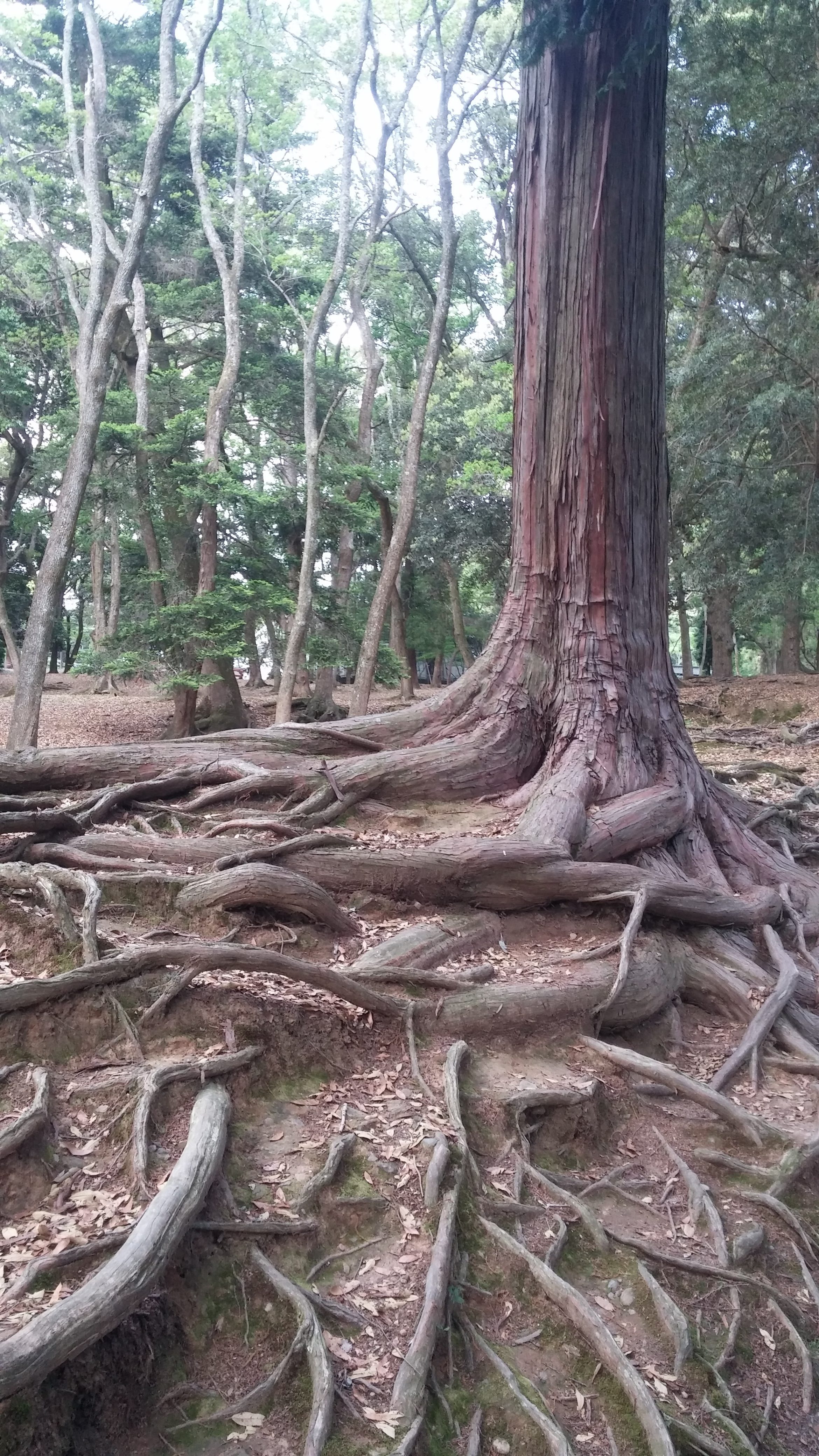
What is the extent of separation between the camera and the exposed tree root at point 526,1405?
2547 millimetres

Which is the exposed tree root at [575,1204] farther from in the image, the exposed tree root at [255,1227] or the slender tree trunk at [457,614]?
the slender tree trunk at [457,614]

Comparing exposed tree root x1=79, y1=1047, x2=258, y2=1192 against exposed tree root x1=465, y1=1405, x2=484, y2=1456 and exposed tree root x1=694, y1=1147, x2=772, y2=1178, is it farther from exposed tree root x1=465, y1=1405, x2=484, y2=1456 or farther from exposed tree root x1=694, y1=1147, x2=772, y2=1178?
exposed tree root x1=694, y1=1147, x2=772, y2=1178

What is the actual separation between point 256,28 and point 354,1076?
1787 cm

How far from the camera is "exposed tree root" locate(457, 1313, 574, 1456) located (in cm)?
255

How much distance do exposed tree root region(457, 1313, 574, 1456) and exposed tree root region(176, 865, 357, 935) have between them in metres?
2.07

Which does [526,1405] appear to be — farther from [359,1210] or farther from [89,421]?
[89,421]

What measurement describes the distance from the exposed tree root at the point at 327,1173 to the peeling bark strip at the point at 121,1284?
12.8 inches

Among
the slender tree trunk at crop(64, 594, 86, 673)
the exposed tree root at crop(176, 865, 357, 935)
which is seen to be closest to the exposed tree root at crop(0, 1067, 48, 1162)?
the exposed tree root at crop(176, 865, 357, 935)

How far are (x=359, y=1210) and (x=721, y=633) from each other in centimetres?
2022

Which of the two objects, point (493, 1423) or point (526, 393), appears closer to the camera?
point (493, 1423)

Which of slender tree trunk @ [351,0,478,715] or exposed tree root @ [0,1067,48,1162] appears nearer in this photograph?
exposed tree root @ [0,1067,48,1162]

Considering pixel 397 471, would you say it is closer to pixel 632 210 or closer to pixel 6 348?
pixel 6 348

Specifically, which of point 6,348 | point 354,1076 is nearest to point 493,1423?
point 354,1076

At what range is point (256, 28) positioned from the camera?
15.3 m
